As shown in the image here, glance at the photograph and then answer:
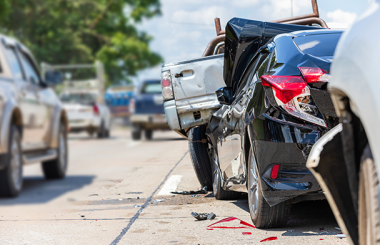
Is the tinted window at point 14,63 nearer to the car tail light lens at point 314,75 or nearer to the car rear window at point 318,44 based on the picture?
the car rear window at point 318,44

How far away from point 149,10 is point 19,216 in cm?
3362

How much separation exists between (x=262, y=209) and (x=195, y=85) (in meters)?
3.06

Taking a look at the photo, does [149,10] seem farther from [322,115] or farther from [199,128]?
[322,115]

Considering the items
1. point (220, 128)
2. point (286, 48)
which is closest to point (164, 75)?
point (220, 128)

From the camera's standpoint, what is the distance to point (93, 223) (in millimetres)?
5367

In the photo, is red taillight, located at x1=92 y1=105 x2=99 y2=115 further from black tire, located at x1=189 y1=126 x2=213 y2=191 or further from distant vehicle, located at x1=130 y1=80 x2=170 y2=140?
black tire, located at x1=189 y1=126 x2=213 y2=191

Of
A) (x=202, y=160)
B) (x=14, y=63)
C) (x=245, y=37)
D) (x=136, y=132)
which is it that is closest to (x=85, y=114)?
(x=136, y=132)

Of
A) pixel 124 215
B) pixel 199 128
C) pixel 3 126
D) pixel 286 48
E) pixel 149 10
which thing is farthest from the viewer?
pixel 149 10

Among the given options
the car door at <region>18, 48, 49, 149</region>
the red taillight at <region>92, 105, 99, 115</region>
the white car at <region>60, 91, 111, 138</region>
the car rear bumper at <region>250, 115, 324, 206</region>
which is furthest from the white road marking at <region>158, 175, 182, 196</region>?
the red taillight at <region>92, 105, 99, 115</region>

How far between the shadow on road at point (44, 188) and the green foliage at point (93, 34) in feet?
77.2

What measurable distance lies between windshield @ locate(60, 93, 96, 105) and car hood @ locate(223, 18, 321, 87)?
14267 mm

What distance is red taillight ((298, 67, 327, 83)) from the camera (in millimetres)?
4227

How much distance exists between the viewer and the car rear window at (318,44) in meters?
4.55

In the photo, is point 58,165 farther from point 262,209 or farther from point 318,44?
point 318,44
